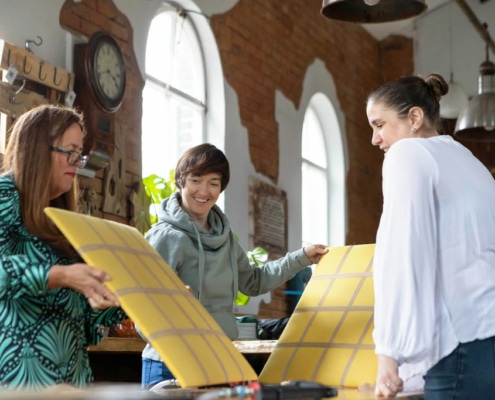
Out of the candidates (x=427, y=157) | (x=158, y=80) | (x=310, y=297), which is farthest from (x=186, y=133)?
(x=427, y=157)

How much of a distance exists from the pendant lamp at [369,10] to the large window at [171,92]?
311cm

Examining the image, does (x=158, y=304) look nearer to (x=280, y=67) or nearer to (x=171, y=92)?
(x=171, y=92)

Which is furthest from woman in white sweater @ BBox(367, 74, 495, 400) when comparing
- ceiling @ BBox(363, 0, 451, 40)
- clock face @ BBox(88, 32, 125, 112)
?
ceiling @ BBox(363, 0, 451, 40)

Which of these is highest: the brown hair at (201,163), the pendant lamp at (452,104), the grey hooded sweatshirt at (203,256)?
the pendant lamp at (452,104)

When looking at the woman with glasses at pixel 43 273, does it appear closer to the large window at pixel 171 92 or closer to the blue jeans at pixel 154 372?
the blue jeans at pixel 154 372

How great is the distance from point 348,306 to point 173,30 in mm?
4612

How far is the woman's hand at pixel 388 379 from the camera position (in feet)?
5.96

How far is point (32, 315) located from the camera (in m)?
1.99

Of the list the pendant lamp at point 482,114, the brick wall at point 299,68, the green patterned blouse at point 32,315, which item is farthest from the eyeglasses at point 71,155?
the brick wall at point 299,68

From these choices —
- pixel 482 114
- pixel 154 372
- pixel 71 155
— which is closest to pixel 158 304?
pixel 71 155

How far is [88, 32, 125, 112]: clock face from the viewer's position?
5.12m

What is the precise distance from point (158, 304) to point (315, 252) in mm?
990

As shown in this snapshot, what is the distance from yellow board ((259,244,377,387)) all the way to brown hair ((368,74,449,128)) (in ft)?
1.60

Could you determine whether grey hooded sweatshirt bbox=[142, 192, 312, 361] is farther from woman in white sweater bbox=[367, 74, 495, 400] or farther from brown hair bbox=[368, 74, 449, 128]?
woman in white sweater bbox=[367, 74, 495, 400]
